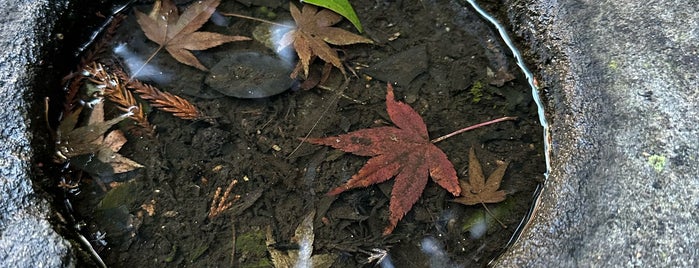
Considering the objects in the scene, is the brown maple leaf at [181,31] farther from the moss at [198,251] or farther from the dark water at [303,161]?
the moss at [198,251]

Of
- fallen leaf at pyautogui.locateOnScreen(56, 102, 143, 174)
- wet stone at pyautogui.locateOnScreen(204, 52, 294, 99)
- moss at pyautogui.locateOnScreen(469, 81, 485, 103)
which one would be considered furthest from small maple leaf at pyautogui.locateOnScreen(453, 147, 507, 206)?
fallen leaf at pyautogui.locateOnScreen(56, 102, 143, 174)

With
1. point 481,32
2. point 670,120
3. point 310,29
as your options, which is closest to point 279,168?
point 310,29

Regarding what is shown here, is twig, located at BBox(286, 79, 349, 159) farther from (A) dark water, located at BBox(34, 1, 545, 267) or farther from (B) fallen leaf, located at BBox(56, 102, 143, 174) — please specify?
(B) fallen leaf, located at BBox(56, 102, 143, 174)

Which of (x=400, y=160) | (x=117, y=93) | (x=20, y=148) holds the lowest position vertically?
(x=400, y=160)

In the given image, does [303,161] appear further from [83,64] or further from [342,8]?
[83,64]

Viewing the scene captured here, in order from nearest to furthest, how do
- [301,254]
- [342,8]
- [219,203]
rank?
[301,254] → [219,203] → [342,8]

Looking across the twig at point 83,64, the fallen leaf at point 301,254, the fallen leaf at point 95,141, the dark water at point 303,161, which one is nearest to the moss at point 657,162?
the dark water at point 303,161

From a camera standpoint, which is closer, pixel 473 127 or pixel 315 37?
pixel 473 127

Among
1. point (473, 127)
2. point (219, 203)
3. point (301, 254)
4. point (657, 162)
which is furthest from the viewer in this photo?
point (473, 127)

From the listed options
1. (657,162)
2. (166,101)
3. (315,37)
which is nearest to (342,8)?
(315,37)
